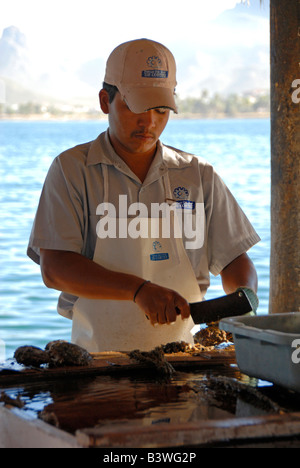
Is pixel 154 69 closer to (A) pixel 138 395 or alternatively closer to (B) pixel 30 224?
(A) pixel 138 395

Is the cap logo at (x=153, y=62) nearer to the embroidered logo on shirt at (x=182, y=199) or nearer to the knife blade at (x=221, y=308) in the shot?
the embroidered logo on shirt at (x=182, y=199)

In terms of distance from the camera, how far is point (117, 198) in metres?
2.71

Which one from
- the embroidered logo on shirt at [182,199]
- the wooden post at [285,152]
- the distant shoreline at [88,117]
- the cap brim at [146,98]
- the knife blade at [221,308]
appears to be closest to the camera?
the knife blade at [221,308]

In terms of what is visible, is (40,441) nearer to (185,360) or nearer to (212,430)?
(212,430)

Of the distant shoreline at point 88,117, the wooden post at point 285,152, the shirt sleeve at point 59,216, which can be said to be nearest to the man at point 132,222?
the shirt sleeve at point 59,216

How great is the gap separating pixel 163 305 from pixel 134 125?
0.67m

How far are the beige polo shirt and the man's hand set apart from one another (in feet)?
1.15

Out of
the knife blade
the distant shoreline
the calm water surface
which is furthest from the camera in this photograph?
the distant shoreline

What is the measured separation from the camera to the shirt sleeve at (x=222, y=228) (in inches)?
110

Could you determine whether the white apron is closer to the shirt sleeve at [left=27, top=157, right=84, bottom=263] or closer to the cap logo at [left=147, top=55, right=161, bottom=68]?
the shirt sleeve at [left=27, top=157, right=84, bottom=263]

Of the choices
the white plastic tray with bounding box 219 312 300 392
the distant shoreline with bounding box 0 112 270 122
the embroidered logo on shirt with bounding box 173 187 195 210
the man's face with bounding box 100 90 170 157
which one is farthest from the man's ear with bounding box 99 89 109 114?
the distant shoreline with bounding box 0 112 270 122

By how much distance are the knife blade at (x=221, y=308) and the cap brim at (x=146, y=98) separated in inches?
27.2

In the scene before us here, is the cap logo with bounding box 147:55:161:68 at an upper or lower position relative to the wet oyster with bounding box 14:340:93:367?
upper

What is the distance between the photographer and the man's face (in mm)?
2605
